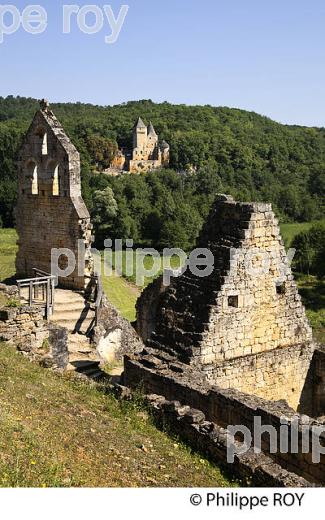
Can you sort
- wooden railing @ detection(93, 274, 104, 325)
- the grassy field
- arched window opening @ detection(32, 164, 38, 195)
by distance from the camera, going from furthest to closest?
the grassy field, arched window opening @ detection(32, 164, 38, 195), wooden railing @ detection(93, 274, 104, 325)

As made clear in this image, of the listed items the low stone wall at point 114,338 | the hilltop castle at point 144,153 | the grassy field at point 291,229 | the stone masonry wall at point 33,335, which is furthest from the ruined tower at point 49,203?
the hilltop castle at point 144,153

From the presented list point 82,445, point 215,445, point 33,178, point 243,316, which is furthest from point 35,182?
point 215,445

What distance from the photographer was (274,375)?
10.7 metres

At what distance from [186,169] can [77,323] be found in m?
103

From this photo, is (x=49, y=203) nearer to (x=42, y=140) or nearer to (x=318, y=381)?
(x=42, y=140)

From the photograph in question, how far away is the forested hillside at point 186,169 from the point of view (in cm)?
6931

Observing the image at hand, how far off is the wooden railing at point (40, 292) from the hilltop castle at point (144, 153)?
10742 cm

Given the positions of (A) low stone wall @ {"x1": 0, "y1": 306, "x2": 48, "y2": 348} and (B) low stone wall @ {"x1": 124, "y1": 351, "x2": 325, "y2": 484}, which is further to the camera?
(A) low stone wall @ {"x1": 0, "y1": 306, "x2": 48, "y2": 348}

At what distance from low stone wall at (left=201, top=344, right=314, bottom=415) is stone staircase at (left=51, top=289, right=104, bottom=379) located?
524 cm

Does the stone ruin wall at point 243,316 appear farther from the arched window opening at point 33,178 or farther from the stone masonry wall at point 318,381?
the arched window opening at point 33,178

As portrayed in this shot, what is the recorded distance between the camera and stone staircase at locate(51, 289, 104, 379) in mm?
15288

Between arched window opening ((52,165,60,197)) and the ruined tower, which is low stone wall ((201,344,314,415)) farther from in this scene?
arched window opening ((52,165,60,197))

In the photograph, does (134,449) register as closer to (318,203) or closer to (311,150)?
(318,203)

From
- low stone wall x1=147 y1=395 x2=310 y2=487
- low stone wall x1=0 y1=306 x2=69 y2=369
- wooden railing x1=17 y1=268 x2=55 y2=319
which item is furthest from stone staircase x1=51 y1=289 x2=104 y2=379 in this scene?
low stone wall x1=147 y1=395 x2=310 y2=487
